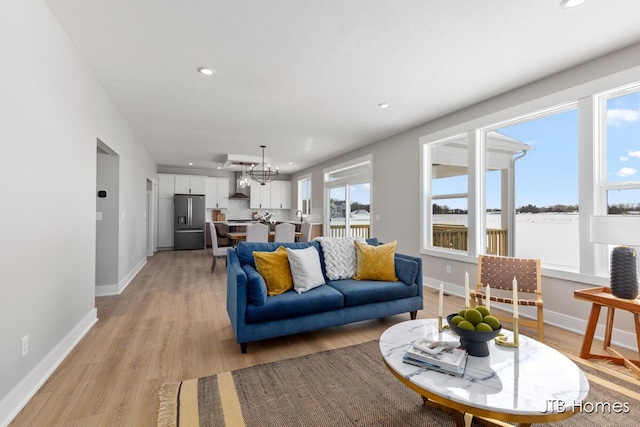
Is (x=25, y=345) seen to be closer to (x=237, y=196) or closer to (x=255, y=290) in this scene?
(x=255, y=290)

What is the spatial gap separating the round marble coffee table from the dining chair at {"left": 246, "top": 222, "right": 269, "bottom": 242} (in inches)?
156

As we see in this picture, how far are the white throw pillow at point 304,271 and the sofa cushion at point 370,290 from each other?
22 centimetres

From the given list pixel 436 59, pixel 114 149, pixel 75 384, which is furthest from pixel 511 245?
pixel 114 149

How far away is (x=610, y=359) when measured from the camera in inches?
88.8

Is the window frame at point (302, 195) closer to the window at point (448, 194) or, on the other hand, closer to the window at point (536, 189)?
the window at point (448, 194)

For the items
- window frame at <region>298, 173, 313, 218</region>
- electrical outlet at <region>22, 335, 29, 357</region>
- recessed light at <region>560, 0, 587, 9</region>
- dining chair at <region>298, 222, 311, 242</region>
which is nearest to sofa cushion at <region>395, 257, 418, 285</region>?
recessed light at <region>560, 0, 587, 9</region>

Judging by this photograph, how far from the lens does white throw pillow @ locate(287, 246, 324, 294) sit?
2707mm

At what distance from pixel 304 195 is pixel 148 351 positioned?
758 centimetres

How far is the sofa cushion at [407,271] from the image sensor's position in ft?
9.93

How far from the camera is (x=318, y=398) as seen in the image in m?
1.80

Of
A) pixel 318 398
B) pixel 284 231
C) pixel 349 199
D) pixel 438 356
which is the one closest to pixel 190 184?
pixel 284 231

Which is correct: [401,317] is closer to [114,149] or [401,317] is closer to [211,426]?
[211,426]

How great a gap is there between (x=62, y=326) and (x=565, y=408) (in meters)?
3.20

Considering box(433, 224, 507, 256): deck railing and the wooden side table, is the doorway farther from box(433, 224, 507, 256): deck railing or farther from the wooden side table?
the wooden side table
